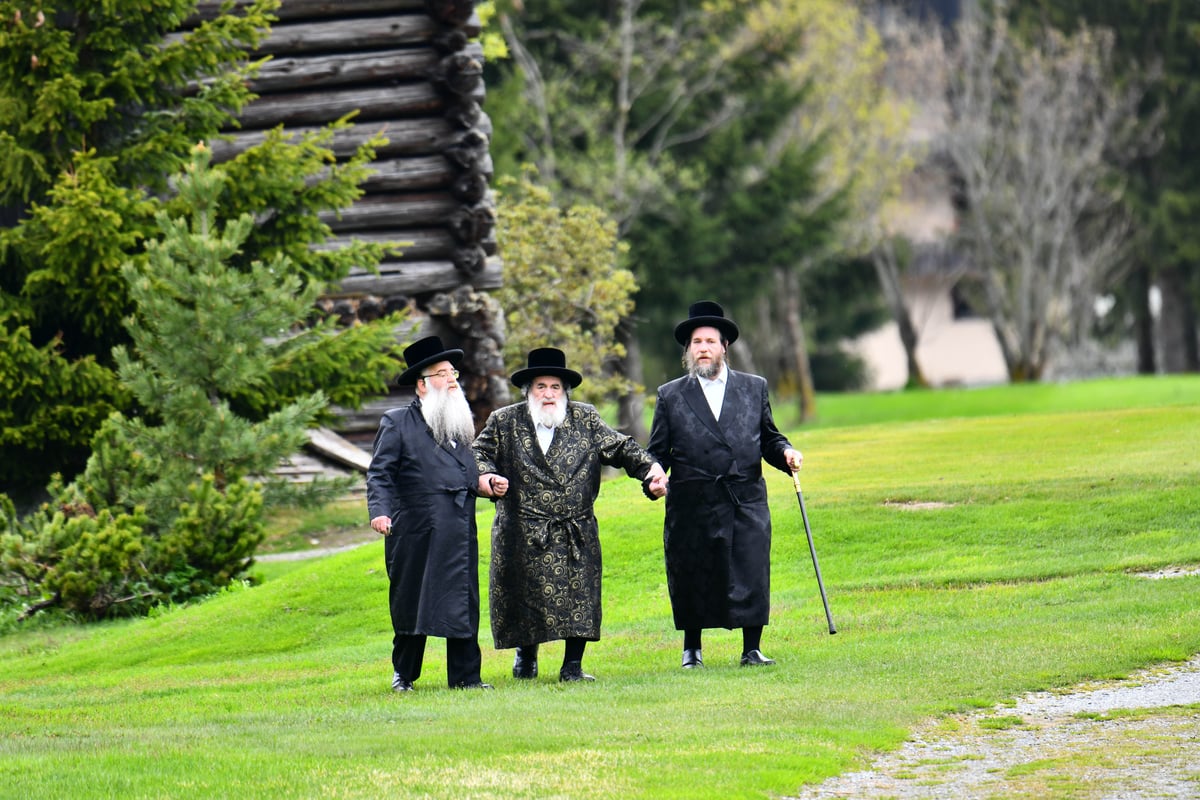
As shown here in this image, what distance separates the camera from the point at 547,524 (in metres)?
10.9

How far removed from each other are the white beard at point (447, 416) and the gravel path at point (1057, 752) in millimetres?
3334

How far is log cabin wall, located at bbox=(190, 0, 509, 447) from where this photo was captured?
23.0 m

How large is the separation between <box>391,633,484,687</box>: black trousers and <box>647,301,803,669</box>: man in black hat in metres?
1.23

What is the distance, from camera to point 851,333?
5169 centimetres

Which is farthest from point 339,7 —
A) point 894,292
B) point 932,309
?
point 932,309

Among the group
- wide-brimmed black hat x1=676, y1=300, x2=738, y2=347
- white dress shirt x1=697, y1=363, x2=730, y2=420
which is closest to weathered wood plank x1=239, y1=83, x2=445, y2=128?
wide-brimmed black hat x1=676, y1=300, x2=738, y2=347

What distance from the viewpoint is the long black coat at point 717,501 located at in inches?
441

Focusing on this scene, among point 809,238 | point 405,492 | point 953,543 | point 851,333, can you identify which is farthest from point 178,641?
point 851,333

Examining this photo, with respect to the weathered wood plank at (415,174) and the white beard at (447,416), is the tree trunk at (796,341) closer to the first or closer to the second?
the weathered wood plank at (415,174)

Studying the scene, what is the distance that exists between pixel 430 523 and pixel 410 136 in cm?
1315

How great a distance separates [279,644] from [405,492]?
396 cm

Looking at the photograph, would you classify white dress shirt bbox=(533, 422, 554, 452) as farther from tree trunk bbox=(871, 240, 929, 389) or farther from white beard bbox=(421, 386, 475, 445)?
tree trunk bbox=(871, 240, 929, 389)

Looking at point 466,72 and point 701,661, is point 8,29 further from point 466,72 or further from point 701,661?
point 701,661

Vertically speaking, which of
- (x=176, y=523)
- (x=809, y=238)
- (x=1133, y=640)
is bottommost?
(x=1133, y=640)
